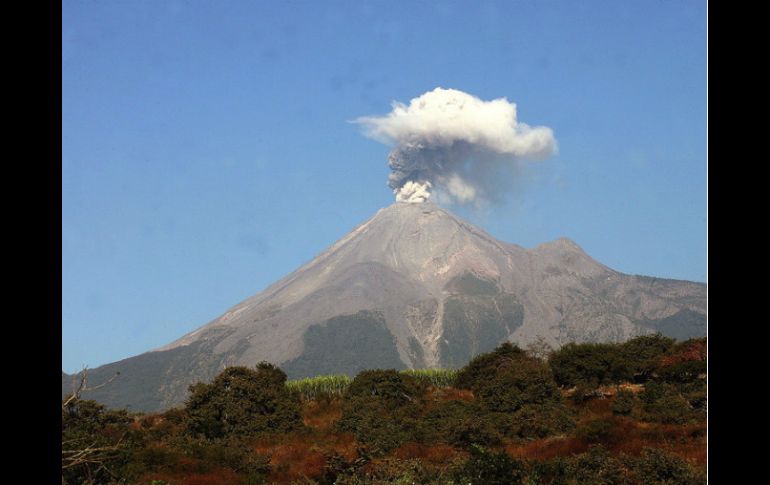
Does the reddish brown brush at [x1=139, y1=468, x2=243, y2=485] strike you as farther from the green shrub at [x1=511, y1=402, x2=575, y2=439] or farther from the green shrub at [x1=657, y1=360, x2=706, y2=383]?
the green shrub at [x1=657, y1=360, x2=706, y2=383]

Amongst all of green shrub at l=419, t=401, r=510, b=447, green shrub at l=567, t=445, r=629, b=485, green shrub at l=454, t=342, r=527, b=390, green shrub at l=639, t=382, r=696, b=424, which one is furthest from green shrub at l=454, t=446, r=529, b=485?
green shrub at l=454, t=342, r=527, b=390

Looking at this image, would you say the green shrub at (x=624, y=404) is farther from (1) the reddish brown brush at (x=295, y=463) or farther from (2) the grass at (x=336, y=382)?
(2) the grass at (x=336, y=382)

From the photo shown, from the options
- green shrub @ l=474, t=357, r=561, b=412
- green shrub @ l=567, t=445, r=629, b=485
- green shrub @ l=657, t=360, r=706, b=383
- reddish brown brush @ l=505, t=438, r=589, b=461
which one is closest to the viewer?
green shrub @ l=567, t=445, r=629, b=485

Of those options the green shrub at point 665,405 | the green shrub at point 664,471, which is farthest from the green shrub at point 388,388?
the green shrub at point 664,471

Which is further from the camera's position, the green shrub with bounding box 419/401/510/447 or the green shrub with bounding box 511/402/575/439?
the green shrub with bounding box 511/402/575/439

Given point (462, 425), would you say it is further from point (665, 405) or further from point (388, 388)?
point (388, 388)
